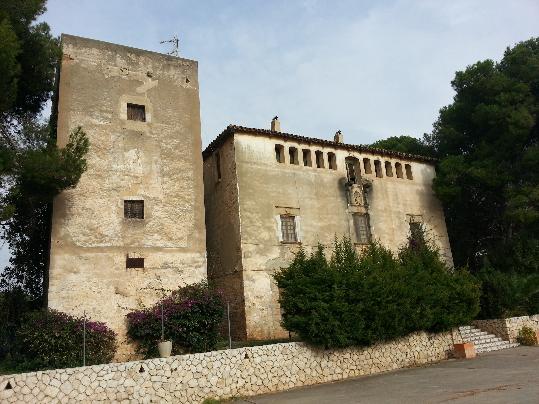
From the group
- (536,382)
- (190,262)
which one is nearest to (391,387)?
(536,382)

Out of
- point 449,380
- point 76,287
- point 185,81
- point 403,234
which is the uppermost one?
point 185,81

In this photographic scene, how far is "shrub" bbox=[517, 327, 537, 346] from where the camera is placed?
20109 millimetres

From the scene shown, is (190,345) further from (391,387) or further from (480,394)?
(480,394)

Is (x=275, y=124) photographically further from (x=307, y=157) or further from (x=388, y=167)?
(x=388, y=167)

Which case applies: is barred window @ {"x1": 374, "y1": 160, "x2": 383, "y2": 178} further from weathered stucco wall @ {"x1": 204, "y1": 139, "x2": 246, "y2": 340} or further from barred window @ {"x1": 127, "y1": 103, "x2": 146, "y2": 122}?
barred window @ {"x1": 127, "y1": 103, "x2": 146, "y2": 122}

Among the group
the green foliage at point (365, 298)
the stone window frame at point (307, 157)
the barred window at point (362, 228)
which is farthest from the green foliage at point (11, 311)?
the barred window at point (362, 228)

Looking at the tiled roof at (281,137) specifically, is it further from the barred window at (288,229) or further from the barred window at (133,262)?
the barred window at (133,262)

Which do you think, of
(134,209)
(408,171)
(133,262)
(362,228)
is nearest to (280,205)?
(362,228)

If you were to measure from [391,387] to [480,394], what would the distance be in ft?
8.55

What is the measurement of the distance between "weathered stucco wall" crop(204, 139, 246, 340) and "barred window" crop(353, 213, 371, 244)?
6.83 m

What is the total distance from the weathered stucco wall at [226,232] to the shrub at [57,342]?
20.3 ft

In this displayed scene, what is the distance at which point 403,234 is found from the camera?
25203 mm

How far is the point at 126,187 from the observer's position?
17.5m

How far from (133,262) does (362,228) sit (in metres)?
12.3
